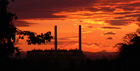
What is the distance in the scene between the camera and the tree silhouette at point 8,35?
19.1 meters

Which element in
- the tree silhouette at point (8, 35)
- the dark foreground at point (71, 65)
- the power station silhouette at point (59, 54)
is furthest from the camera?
the power station silhouette at point (59, 54)

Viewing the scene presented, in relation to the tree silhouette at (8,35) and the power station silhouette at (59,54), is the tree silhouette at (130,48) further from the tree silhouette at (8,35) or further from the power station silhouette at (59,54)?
the power station silhouette at (59,54)

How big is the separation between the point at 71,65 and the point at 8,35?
6.27 m

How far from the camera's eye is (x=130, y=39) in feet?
79.0

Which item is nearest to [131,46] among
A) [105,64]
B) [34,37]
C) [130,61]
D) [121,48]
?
[121,48]

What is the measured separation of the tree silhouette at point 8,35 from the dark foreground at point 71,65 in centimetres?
147

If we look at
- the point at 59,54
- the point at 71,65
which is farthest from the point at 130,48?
the point at 59,54

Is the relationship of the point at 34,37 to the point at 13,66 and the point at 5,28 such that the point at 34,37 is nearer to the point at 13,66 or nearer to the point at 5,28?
the point at 5,28

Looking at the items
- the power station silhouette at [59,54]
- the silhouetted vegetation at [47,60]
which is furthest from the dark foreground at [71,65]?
the power station silhouette at [59,54]

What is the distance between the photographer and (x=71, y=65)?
1628 cm

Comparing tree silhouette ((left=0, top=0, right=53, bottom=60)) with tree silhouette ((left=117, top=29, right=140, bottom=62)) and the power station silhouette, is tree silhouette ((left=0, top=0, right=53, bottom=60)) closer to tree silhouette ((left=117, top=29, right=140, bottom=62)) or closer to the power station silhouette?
tree silhouette ((left=117, top=29, right=140, bottom=62))

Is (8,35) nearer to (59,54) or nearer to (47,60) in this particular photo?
(47,60)

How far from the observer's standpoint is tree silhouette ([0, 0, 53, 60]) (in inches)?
753

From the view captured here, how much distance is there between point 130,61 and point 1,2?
34.5 feet
